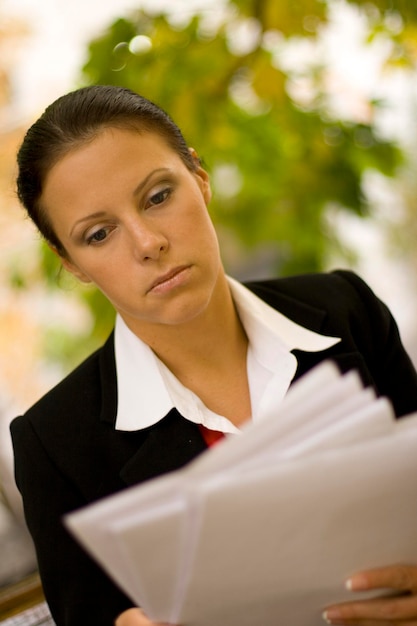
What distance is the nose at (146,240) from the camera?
96cm

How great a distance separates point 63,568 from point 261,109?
1481 millimetres

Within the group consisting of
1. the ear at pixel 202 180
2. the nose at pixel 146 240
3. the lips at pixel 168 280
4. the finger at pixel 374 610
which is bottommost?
the finger at pixel 374 610

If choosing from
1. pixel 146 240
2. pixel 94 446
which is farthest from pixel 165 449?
pixel 146 240

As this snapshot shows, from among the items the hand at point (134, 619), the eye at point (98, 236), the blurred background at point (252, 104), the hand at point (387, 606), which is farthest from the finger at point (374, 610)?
the blurred background at point (252, 104)

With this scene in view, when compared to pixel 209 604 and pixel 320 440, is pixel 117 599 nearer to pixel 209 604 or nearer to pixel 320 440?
pixel 209 604

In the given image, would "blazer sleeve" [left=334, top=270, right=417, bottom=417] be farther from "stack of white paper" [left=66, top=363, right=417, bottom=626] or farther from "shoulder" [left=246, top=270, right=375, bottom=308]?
"stack of white paper" [left=66, top=363, right=417, bottom=626]

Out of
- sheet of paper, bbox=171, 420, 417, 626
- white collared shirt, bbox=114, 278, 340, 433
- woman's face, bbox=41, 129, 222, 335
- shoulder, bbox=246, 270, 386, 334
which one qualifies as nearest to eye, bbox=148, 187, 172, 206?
woman's face, bbox=41, 129, 222, 335

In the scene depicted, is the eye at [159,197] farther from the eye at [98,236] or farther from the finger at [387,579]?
the finger at [387,579]

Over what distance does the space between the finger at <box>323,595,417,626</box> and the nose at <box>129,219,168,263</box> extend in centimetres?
51

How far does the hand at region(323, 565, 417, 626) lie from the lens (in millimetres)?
793

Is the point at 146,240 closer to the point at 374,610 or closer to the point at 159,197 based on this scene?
the point at 159,197

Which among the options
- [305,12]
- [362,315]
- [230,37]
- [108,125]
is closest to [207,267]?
[108,125]

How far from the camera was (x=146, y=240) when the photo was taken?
961 mm

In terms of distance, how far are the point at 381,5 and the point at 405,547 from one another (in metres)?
1.23
